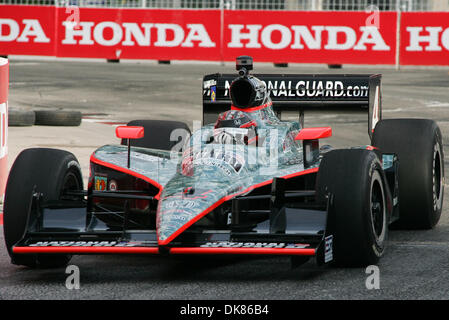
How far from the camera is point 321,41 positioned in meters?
24.8

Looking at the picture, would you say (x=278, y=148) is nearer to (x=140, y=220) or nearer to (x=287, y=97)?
(x=140, y=220)

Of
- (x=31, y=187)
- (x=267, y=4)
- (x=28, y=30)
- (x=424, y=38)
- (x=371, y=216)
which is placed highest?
(x=267, y=4)

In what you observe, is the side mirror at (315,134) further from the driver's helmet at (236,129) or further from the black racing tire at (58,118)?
the black racing tire at (58,118)

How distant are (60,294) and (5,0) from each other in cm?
2090

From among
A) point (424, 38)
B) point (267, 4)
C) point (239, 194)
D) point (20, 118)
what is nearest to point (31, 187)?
point (239, 194)

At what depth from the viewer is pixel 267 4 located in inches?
997

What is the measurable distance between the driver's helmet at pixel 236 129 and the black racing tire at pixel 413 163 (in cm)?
116

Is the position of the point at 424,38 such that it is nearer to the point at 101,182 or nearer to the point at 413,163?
the point at 413,163

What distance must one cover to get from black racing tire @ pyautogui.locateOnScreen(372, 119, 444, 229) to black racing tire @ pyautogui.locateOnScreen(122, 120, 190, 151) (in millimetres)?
1948

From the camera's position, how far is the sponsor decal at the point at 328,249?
6.30 m

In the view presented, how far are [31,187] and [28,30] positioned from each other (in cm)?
1959

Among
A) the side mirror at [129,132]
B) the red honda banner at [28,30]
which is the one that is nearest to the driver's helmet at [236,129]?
the side mirror at [129,132]

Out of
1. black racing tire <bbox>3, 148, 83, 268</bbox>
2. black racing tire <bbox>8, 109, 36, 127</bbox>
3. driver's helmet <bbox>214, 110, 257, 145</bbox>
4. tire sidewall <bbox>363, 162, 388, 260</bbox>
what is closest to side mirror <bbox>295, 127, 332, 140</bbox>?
tire sidewall <bbox>363, 162, 388, 260</bbox>

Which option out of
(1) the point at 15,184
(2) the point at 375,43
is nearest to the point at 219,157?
(1) the point at 15,184
